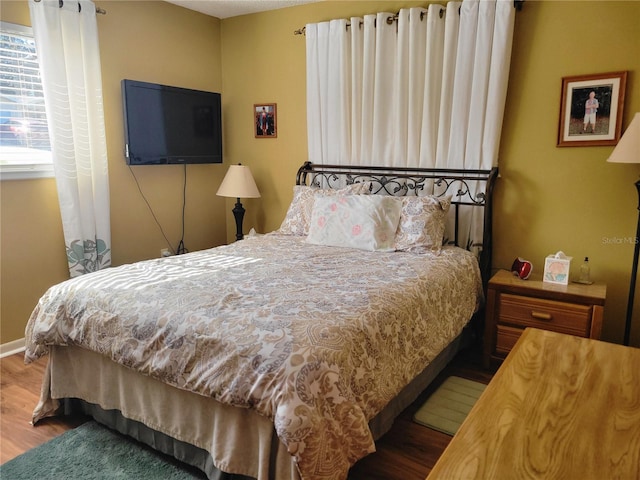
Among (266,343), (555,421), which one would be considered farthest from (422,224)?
(555,421)

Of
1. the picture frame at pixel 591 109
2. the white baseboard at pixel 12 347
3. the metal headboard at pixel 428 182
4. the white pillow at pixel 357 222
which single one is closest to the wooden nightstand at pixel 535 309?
the metal headboard at pixel 428 182

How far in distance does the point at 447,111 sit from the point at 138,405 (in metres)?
2.67

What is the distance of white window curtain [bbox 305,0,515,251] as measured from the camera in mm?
3078

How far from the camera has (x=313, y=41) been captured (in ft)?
12.3

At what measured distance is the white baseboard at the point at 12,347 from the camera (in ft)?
10.1

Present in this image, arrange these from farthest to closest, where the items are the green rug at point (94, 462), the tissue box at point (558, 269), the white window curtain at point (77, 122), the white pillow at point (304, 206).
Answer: the white pillow at point (304, 206) → the white window curtain at point (77, 122) → the tissue box at point (558, 269) → the green rug at point (94, 462)

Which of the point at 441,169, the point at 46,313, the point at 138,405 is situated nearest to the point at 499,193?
the point at 441,169

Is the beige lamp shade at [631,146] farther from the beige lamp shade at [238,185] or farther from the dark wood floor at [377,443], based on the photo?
the beige lamp shade at [238,185]

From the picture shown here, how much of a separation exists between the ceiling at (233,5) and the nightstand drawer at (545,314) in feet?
9.34

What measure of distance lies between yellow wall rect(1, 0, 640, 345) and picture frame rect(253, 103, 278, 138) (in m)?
0.06

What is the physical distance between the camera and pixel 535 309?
2.73 m

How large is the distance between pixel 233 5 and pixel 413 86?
70.8 inches

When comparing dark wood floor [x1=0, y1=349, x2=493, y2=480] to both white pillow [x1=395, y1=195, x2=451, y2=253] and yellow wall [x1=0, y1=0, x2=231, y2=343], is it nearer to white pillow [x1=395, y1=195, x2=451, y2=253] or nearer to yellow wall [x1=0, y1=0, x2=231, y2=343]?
yellow wall [x1=0, y1=0, x2=231, y2=343]

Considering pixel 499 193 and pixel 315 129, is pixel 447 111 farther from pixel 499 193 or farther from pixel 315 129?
pixel 315 129
